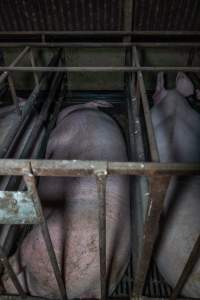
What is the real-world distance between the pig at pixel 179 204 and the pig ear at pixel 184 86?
45 centimetres

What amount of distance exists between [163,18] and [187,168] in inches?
93.3

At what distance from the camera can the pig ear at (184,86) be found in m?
2.61

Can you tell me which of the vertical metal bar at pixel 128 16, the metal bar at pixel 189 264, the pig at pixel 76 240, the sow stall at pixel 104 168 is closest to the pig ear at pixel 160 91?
the sow stall at pixel 104 168

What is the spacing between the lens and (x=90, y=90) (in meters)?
3.28

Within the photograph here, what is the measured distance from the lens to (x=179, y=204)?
1495 millimetres

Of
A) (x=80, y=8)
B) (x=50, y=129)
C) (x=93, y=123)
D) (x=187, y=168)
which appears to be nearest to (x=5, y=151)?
(x=50, y=129)

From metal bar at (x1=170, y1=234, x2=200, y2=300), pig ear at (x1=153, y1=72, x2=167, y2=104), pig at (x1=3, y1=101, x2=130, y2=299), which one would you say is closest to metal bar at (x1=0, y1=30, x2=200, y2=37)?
pig ear at (x1=153, y1=72, x2=167, y2=104)

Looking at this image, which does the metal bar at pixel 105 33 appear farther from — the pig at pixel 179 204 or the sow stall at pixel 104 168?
the pig at pixel 179 204

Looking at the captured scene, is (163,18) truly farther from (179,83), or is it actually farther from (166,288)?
(166,288)

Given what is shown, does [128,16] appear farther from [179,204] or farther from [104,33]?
[179,204]

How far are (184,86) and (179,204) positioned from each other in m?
1.54

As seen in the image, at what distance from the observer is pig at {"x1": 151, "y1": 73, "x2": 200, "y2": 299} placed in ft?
4.47

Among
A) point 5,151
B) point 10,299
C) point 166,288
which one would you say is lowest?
point 166,288

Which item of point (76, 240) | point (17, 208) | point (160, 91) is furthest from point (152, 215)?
point (160, 91)
